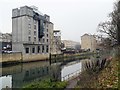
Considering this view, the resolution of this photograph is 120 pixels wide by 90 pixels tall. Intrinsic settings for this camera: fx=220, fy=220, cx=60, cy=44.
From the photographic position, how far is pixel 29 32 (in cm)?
5947

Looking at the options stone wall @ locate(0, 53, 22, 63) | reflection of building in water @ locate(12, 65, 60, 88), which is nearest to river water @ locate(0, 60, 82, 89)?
reflection of building in water @ locate(12, 65, 60, 88)

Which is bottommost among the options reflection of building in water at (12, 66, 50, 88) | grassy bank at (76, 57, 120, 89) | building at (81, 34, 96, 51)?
reflection of building in water at (12, 66, 50, 88)

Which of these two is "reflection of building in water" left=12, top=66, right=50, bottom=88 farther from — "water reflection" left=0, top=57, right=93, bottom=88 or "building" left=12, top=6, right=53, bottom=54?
"building" left=12, top=6, right=53, bottom=54

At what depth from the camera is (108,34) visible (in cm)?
3622

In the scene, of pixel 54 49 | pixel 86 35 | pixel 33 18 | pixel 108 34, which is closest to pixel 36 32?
pixel 33 18

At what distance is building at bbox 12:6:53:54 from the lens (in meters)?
57.7

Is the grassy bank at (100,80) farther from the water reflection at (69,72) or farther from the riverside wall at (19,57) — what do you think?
the riverside wall at (19,57)

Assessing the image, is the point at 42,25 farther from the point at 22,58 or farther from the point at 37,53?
the point at 22,58

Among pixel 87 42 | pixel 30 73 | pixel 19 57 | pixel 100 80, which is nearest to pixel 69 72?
pixel 30 73

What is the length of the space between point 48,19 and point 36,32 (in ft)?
40.0

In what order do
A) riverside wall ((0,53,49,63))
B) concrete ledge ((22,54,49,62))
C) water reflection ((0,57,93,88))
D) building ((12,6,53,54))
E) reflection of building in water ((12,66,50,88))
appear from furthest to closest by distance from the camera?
1. building ((12,6,53,54))
2. concrete ledge ((22,54,49,62))
3. riverside wall ((0,53,49,63))
4. reflection of building in water ((12,66,50,88))
5. water reflection ((0,57,93,88))

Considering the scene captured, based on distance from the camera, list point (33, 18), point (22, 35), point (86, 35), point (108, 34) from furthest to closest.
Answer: point (86, 35), point (33, 18), point (22, 35), point (108, 34)

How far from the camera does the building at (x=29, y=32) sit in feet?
189

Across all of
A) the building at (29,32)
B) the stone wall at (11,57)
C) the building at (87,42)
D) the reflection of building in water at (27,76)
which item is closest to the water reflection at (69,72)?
the reflection of building in water at (27,76)
